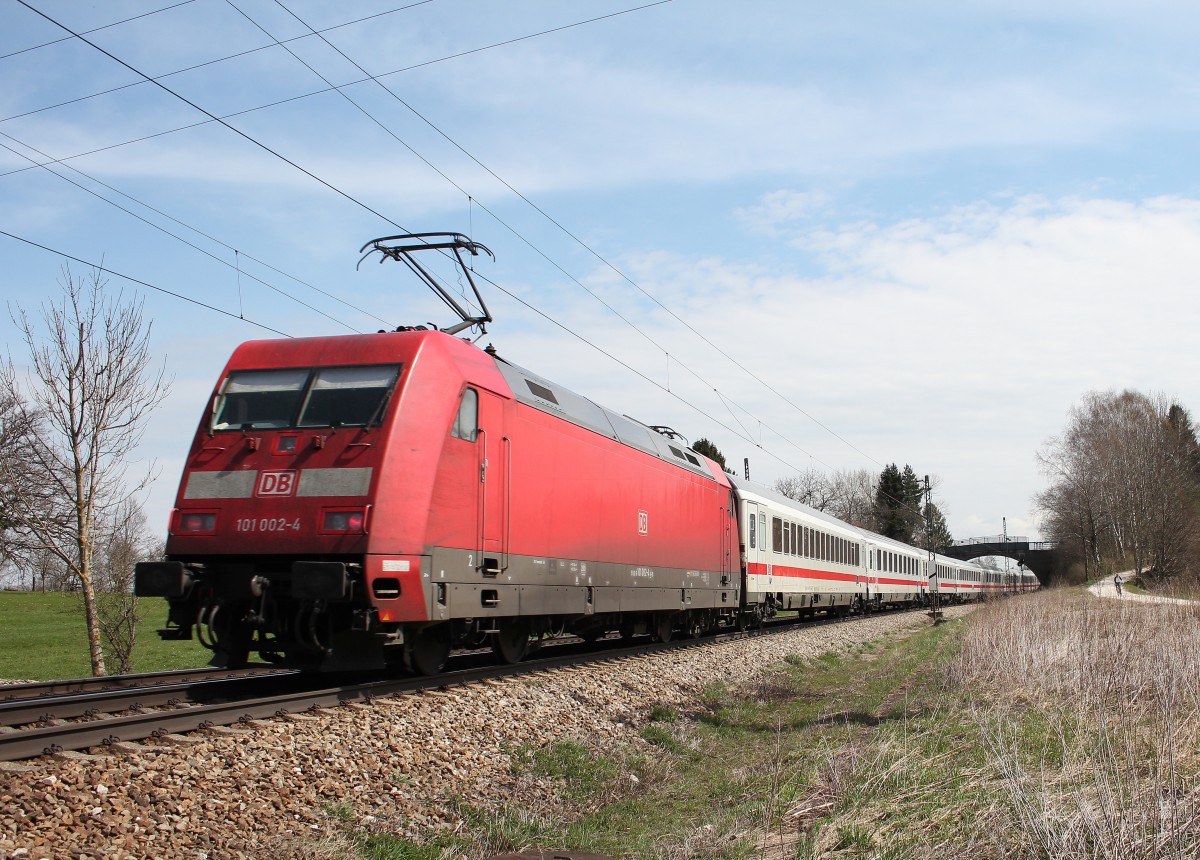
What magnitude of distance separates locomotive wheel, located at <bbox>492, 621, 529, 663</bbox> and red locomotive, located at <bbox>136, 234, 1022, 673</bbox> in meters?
0.03

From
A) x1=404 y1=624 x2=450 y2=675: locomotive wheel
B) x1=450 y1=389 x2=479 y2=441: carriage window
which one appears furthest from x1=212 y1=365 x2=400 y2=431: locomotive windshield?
x1=404 y1=624 x2=450 y2=675: locomotive wheel

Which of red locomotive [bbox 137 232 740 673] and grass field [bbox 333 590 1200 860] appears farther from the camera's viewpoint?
red locomotive [bbox 137 232 740 673]

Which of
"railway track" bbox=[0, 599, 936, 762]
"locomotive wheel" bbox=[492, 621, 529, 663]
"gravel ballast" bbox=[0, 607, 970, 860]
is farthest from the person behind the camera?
"locomotive wheel" bbox=[492, 621, 529, 663]

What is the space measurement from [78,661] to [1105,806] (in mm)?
23673

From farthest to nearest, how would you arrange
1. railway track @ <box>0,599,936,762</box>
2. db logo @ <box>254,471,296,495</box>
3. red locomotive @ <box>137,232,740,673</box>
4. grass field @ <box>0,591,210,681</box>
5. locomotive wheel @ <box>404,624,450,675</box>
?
grass field @ <box>0,591,210,681</box> → locomotive wheel @ <box>404,624,450,675</box> → db logo @ <box>254,471,296,495</box> → red locomotive @ <box>137,232,740,673</box> → railway track @ <box>0,599,936,762</box>

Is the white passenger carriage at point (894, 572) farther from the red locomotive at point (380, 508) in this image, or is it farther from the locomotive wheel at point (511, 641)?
A: the red locomotive at point (380, 508)

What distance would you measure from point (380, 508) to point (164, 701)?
98.0 inches

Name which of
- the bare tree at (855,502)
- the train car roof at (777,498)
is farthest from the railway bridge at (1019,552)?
the train car roof at (777,498)

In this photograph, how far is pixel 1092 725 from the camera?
7535 mm

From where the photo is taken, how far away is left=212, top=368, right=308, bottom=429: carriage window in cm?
976

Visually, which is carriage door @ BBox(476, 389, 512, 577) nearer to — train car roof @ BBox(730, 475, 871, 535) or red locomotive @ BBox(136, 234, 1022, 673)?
red locomotive @ BBox(136, 234, 1022, 673)

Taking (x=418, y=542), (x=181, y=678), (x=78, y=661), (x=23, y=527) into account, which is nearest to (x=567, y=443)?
(x=418, y=542)

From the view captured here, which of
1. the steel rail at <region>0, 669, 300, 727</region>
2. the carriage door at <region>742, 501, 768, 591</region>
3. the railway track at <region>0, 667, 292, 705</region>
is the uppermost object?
the carriage door at <region>742, 501, 768, 591</region>

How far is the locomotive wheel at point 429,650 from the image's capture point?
10.3 m
